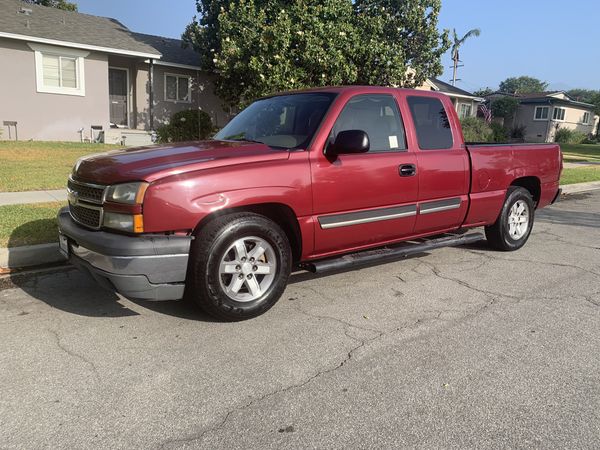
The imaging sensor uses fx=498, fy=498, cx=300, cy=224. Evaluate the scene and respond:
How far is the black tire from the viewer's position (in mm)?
6161

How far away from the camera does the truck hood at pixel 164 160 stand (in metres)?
3.60

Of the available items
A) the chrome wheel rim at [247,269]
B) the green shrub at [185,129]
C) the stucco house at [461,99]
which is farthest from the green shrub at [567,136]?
the chrome wheel rim at [247,269]

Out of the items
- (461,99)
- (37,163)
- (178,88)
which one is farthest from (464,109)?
(37,163)

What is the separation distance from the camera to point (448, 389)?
121 inches

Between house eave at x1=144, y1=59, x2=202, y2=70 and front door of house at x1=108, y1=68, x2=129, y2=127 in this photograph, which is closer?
house eave at x1=144, y1=59, x2=202, y2=70

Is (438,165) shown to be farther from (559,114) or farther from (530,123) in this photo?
(559,114)

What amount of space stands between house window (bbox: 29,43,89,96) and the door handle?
15.6 meters

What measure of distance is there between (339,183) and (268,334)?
143 centimetres

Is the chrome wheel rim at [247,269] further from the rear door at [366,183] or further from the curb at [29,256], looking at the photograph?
the curb at [29,256]

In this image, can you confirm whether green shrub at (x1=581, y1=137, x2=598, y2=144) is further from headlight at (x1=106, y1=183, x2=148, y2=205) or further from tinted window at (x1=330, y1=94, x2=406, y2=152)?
headlight at (x1=106, y1=183, x2=148, y2=205)

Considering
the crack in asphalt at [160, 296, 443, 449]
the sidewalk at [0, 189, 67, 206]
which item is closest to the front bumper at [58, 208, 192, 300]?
the crack in asphalt at [160, 296, 443, 449]

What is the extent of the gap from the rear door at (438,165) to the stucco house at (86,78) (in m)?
14.3

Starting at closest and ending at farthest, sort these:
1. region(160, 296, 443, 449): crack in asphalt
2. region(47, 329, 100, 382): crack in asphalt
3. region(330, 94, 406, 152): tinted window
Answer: region(160, 296, 443, 449): crack in asphalt, region(47, 329, 100, 382): crack in asphalt, region(330, 94, 406, 152): tinted window

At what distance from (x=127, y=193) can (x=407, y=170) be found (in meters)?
2.64
